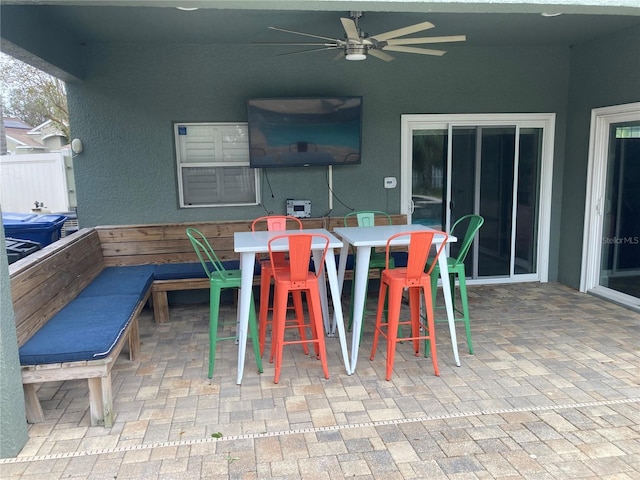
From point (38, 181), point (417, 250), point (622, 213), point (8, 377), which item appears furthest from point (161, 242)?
point (38, 181)

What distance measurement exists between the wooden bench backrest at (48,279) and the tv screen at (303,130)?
1.81 meters

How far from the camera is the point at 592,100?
16.4 feet

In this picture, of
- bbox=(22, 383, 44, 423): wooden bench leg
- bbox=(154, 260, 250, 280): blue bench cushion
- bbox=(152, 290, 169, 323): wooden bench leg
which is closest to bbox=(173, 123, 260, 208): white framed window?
bbox=(154, 260, 250, 280): blue bench cushion

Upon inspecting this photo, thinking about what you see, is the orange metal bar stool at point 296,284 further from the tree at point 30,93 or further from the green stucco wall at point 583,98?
the tree at point 30,93

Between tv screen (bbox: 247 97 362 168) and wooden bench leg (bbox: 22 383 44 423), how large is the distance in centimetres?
287

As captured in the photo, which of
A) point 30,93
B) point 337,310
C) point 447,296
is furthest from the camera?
point 30,93

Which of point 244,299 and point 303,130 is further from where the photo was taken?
point 303,130

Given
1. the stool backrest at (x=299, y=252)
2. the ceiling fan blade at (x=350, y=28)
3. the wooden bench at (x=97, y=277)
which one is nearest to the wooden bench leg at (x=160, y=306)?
the wooden bench at (x=97, y=277)

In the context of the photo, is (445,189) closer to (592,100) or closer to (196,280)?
(592,100)

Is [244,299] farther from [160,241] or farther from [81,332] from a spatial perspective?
[160,241]

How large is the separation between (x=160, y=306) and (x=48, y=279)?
1.41 metres

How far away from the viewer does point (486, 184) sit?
214 inches

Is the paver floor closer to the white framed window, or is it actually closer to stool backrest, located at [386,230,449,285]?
stool backrest, located at [386,230,449,285]

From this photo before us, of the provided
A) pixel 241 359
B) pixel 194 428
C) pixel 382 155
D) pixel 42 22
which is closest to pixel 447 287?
pixel 241 359
